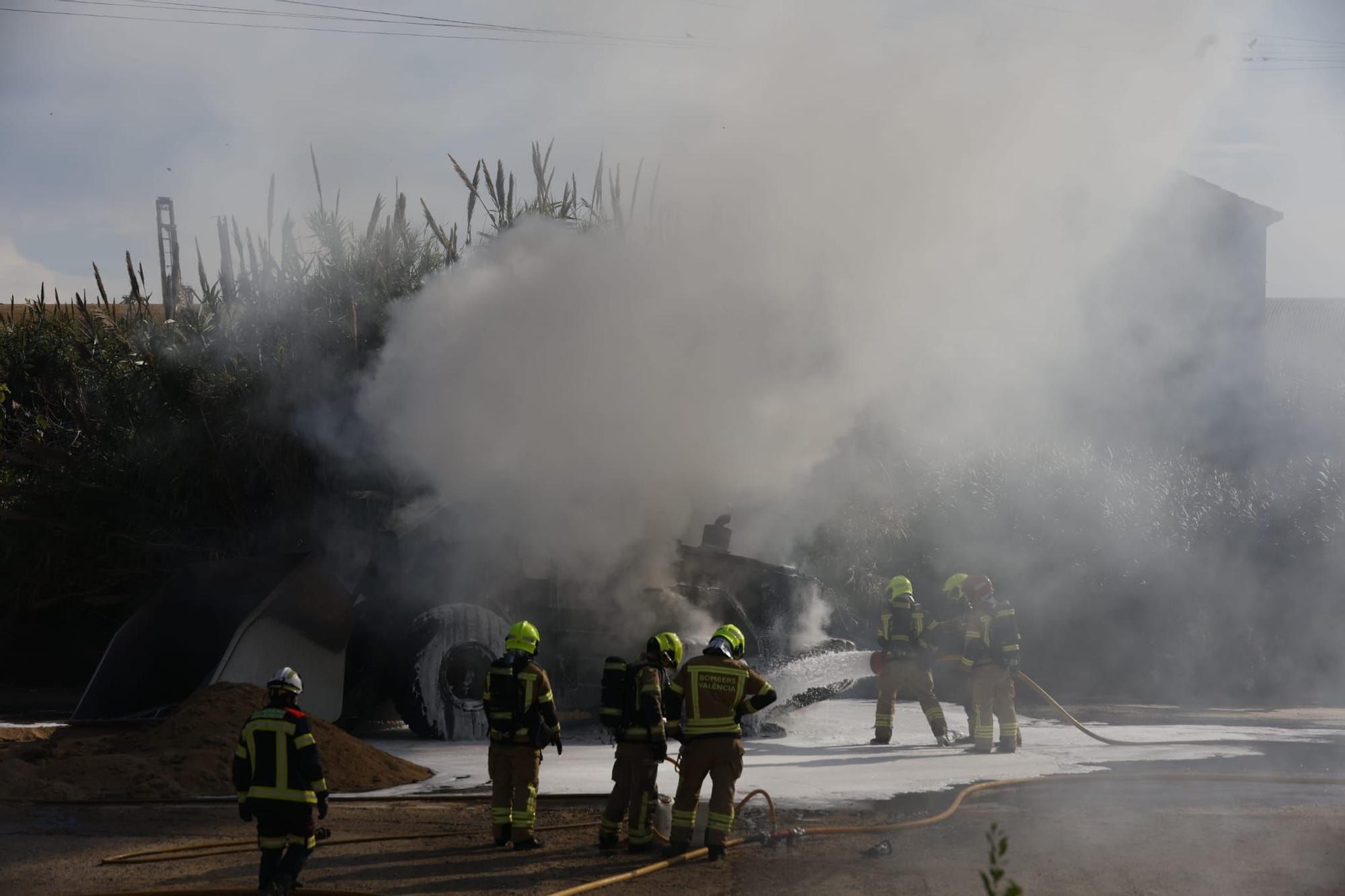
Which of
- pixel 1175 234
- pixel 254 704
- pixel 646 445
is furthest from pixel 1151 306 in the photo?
pixel 254 704

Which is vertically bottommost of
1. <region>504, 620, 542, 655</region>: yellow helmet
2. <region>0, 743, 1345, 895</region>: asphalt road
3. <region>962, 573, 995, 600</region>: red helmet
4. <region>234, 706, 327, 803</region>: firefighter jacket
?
<region>0, 743, 1345, 895</region>: asphalt road

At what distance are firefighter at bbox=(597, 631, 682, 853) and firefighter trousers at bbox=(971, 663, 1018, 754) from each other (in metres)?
5.69

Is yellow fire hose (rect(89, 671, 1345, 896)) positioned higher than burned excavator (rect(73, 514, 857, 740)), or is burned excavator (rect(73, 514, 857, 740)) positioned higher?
burned excavator (rect(73, 514, 857, 740))

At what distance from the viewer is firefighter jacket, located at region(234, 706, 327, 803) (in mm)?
6316

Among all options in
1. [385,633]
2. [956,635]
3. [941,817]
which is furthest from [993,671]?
[385,633]

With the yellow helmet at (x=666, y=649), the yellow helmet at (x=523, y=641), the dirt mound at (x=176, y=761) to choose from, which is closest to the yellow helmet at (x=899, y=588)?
the dirt mound at (x=176, y=761)

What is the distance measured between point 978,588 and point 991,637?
658mm

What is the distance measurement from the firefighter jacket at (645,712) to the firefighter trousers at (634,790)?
5cm

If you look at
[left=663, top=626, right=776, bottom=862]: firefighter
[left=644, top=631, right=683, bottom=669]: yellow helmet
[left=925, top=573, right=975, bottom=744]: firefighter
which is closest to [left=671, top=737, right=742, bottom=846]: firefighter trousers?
[left=663, top=626, right=776, bottom=862]: firefighter

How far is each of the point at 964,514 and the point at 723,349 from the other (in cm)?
785

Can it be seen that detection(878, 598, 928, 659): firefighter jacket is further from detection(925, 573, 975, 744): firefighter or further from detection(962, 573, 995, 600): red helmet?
detection(962, 573, 995, 600): red helmet

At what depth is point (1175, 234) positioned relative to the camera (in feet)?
77.9

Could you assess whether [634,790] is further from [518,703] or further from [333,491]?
[333,491]

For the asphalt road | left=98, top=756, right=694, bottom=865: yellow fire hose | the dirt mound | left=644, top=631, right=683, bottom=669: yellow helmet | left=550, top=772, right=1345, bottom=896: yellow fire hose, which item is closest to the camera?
the asphalt road
